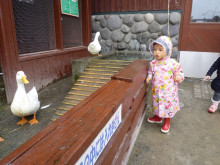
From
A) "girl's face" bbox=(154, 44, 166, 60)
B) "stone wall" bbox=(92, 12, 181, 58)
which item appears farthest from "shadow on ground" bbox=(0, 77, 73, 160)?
"stone wall" bbox=(92, 12, 181, 58)

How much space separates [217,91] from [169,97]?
57.8 inches

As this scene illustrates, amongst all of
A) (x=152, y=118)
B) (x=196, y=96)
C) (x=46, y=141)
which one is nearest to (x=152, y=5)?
(x=196, y=96)

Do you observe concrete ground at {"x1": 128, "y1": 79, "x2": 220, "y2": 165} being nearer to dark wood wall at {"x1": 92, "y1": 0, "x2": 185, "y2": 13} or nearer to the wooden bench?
the wooden bench

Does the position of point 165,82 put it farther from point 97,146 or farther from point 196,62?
point 196,62

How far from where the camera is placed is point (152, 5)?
556cm

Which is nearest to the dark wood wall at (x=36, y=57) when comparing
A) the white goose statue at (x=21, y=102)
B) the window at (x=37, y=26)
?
the window at (x=37, y=26)

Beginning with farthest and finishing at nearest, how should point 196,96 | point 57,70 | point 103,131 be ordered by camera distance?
point 57,70, point 196,96, point 103,131

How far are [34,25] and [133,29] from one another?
3330mm

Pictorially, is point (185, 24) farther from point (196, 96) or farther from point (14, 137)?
point (14, 137)

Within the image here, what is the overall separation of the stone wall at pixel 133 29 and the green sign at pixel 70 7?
3.39 ft

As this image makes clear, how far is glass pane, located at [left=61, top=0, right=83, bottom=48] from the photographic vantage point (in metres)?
5.08

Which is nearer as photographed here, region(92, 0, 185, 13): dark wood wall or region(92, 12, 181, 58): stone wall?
region(92, 0, 185, 13): dark wood wall

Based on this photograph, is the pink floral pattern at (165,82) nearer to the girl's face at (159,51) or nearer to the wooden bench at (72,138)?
the girl's face at (159,51)

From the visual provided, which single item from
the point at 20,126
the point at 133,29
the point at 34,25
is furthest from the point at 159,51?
the point at 133,29
